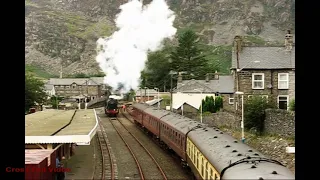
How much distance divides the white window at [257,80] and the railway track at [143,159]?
460 inches

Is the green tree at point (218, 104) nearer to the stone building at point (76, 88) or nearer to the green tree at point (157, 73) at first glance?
the green tree at point (157, 73)

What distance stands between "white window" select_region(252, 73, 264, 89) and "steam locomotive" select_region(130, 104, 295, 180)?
12.6 meters

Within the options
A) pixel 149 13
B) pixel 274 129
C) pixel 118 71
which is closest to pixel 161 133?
pixel 274 129

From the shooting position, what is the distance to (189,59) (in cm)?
10775

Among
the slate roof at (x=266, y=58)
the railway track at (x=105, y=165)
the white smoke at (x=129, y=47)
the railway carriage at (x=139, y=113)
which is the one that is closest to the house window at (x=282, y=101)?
the slate roof at (x=266, y=58)

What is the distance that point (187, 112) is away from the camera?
2090 inches

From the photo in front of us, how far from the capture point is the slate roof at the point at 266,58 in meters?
39.4

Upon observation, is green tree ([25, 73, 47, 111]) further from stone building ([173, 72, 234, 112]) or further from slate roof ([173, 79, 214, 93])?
slate roof ([173, 79, 214, 93])

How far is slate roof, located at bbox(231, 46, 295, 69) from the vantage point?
39.4 metres

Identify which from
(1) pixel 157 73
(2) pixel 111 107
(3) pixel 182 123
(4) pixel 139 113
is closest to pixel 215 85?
(4) pixel 139 113
